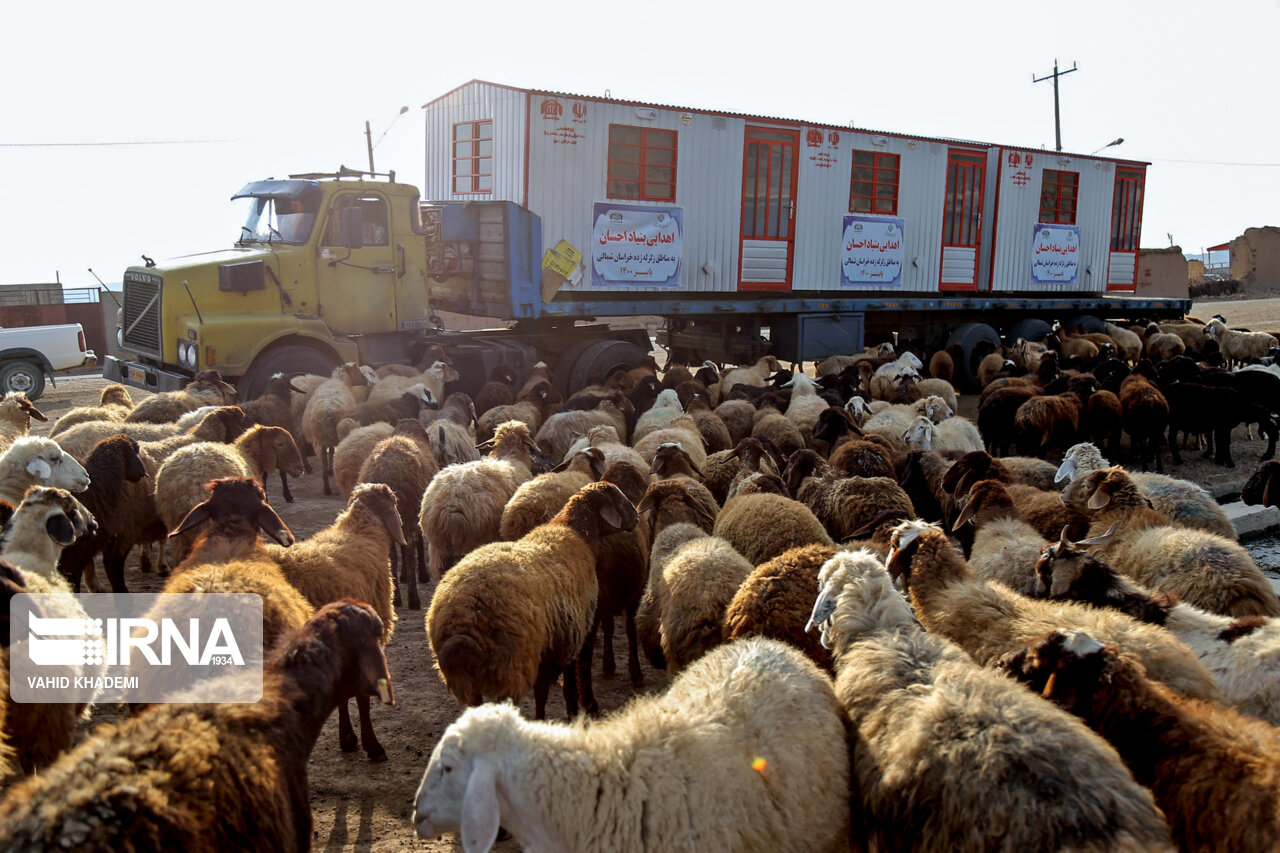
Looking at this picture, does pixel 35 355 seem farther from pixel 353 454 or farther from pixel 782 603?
pixel 782 603

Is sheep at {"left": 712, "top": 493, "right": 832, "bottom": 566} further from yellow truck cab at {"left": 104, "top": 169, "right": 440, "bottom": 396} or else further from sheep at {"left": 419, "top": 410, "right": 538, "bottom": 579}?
yellow truck cab at {"left": 104, "top": 169, "right": 440, "bottom": 396}

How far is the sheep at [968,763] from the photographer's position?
2.66m

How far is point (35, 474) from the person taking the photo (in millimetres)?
6355

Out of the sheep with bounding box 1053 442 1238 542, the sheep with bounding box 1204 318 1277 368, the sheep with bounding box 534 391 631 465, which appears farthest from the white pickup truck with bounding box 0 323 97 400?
the sheep with bounding box 1204 318 1277 368

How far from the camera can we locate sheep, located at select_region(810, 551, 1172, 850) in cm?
266

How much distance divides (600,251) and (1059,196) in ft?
40.4

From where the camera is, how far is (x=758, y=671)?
3.55 metres

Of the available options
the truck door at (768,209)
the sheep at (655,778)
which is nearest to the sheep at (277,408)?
the sheep at (655,778)

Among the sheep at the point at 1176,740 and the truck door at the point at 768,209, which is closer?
the sheep at the point at 1176,740

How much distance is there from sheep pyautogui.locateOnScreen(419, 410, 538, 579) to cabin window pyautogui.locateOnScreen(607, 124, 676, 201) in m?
7.87

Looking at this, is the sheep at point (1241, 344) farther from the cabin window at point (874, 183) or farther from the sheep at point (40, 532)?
the sheep at point (40, 532)

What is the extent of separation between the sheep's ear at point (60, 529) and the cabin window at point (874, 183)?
14.3 meters

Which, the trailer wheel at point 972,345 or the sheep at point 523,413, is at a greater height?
the trailer wheel at point 972,345

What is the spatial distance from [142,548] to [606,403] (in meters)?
5.36
